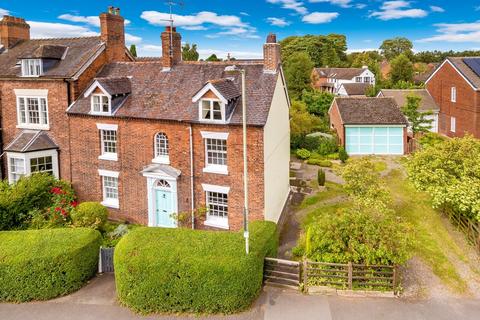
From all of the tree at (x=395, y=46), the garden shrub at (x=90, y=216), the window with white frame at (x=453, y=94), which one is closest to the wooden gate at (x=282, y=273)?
the garden shrub at (x=90, y=216)

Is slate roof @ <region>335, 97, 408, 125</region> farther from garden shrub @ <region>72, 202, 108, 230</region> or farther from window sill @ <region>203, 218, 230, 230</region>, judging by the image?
garden shrub @ <region>72, 202, 108, 230</region>

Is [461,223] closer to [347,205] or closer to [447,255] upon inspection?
[447,255]

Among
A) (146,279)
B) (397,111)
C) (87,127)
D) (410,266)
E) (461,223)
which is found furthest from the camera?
(397,111)

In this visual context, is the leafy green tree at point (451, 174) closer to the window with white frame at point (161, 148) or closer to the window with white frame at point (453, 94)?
the window with white frame at point (161, 148)

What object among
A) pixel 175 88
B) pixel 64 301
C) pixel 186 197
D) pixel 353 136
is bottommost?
pixel 64 301

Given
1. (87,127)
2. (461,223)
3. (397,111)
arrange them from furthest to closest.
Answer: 1. (397,111)
2. (87,127)
3. (461,223)

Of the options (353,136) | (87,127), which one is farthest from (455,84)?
(87,127)

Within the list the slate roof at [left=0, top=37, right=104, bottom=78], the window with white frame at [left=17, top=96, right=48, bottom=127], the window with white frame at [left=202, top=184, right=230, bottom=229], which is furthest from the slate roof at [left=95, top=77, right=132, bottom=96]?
the window with white frame at [left=202, top=184, right=230, bottom=229]
